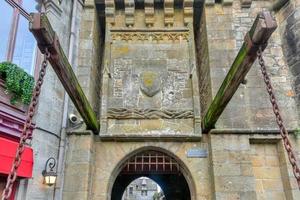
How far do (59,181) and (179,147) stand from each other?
6.68 feet

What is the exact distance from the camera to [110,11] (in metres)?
5.79

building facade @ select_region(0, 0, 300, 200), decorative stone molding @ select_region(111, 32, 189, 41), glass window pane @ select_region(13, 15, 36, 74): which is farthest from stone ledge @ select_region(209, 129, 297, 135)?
glass window pane @ select_region(13, 15, 36, 74)

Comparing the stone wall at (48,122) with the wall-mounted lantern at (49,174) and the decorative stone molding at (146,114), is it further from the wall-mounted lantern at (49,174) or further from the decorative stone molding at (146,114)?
the decorative stone molding at (146,114)

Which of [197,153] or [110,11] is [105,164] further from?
[110,11]

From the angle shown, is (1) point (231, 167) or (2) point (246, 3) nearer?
(1) point (231, 167)

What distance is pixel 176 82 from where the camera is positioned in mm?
5445

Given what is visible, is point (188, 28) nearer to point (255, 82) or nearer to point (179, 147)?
point (255, 82)

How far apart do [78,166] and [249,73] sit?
3.50 m

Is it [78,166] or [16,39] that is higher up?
[16,39]

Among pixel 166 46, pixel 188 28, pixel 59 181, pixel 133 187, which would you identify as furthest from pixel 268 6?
pixel 133 187

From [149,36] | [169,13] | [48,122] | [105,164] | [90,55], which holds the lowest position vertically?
[105,164]

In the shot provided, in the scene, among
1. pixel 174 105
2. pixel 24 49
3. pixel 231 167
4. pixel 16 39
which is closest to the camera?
pixel 16 39

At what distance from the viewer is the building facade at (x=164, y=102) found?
14.9 feet

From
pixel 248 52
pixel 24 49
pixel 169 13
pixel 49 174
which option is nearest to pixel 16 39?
pixel 24 49
